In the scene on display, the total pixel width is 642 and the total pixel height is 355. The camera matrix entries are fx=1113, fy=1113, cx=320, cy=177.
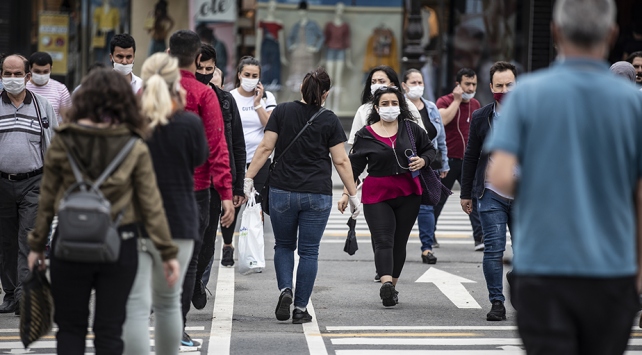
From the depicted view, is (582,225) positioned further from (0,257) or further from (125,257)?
(0,257)

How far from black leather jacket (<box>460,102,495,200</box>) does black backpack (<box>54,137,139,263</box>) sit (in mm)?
3988

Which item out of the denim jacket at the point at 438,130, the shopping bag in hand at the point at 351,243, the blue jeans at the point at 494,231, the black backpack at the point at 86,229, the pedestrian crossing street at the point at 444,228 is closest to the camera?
the black backpack at the point at 86,229

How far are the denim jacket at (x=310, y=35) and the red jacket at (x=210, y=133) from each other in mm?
A: 15669

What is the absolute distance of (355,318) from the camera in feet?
26.2

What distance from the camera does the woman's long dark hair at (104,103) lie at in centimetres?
477

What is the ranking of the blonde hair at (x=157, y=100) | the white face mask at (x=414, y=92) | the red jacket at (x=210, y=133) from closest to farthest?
the blonde hair at (x=157, y=100) → the red jacket at (x=210, y=133) → the white face mask at (x=414, y=92)

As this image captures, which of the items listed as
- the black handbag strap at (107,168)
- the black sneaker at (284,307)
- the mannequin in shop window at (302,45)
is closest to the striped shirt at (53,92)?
the black sneaker at (284,307)

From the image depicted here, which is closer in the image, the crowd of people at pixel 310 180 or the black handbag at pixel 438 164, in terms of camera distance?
the crowd of people at pixel 310 180

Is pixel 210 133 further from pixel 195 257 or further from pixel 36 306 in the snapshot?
pixel 36 306

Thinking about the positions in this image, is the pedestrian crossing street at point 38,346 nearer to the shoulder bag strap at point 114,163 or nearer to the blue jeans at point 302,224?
the blue jeans at point 302,224

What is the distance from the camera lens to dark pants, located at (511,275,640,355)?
12.1ft

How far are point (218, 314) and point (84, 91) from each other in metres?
3.53

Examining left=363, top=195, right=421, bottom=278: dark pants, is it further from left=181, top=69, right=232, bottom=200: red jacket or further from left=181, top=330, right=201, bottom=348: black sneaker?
left=181, top=69, right=232, bottom=200: red jacket

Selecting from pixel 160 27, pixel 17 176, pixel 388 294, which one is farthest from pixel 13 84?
pixel 160 27
